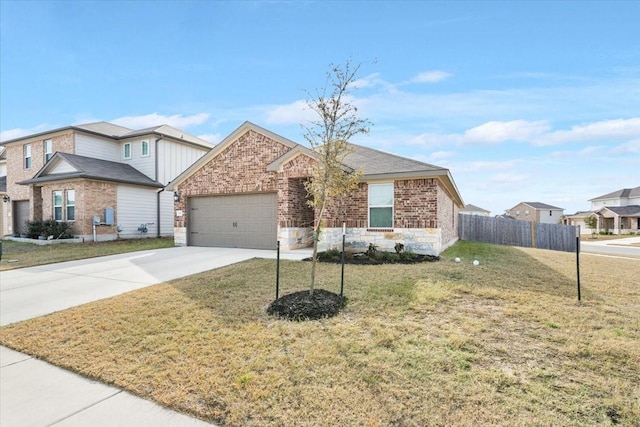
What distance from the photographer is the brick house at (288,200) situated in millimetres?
10719

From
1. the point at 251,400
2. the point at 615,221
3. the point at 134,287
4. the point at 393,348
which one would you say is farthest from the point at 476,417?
the point at 615,221

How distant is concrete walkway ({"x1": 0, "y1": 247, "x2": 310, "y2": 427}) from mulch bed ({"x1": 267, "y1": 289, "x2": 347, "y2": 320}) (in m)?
2.20

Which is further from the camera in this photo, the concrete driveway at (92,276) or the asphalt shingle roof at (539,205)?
the asphalt shingle roof at (539,205)

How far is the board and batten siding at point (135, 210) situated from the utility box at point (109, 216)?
0.36m

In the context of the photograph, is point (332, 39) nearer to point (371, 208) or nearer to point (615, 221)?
point (371, 208)

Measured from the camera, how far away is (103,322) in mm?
4723

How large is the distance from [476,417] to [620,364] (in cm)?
204

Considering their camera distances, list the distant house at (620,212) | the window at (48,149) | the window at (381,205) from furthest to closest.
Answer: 1. the distant house at (620,212)
2. the window at (48,149)
3. the window at (381,205)

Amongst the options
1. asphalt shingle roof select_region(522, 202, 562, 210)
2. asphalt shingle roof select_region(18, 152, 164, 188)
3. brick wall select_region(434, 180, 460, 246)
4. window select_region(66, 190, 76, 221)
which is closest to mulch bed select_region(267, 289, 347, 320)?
brick wall select_region(434, 180, 460, 246)

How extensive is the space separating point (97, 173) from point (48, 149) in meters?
6.14

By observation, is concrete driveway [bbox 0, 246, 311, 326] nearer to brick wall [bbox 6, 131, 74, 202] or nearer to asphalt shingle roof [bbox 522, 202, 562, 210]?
brick wall [bbox 6, 131, 74, 202]

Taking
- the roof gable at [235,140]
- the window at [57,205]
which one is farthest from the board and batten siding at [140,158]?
the roof gable at [235,140]

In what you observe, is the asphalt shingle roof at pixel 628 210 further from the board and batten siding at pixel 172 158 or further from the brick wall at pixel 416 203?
the board and batten siding at pixel 172 158

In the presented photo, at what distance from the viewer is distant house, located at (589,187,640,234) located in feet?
127
